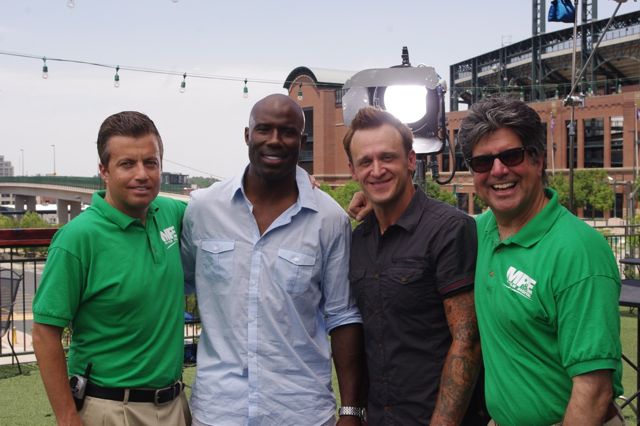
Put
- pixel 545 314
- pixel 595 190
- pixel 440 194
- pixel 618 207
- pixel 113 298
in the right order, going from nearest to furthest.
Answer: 1. pixel 545 314
2. pixel 113 298
3. pixel 595 190
4. pixel 440 194
5. pixel 618 207

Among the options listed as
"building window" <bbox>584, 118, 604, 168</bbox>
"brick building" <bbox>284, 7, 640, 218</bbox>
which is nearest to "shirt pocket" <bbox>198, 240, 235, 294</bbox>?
"brick building" <bbox>284, 7, 640, 218</bbox>

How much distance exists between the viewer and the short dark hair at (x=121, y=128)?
2738 millimetres

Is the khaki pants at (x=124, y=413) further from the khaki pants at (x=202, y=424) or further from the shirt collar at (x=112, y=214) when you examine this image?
the shirt collar at (x=112, y=214)

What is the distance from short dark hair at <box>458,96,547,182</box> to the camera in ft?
7.70

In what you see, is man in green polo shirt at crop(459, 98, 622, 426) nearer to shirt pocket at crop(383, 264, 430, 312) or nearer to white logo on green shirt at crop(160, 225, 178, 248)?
shirt pocket at crop(383, 264, 430, 312)

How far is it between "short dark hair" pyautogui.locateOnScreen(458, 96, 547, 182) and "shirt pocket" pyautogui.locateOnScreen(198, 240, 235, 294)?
3.63ft

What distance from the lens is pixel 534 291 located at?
2.17 meters

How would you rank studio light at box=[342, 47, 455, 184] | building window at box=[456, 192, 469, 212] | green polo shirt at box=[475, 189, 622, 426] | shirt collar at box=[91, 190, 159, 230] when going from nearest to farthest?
green polo shirt at box=[475, 189, 622, 426]
shirt collar at box=[91, 190, 159, 230]
studio light at box=[342, 47, 455, 184]
building window at box=[456, 192, 469, 212]

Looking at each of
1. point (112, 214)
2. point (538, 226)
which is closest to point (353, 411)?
point (538, 226)

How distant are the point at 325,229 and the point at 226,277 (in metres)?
0.48

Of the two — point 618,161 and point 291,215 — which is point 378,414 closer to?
point 291,215

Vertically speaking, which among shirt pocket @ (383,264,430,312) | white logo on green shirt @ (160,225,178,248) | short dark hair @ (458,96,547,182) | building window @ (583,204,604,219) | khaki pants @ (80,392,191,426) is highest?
short dark hair @ (458,96,547,182)

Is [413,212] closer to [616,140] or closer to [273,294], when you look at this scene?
[273,294]

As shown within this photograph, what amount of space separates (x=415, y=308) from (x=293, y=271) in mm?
546
